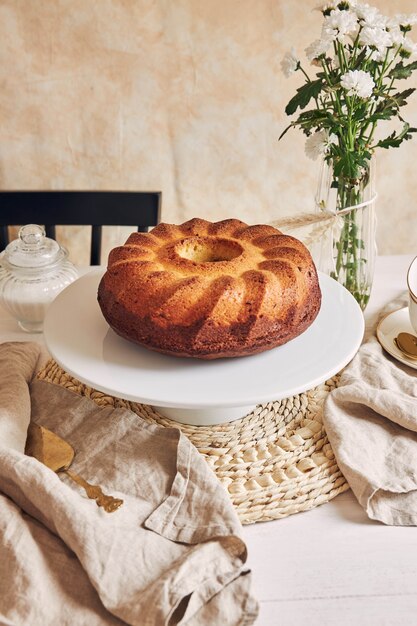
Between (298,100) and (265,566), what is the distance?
75 cm

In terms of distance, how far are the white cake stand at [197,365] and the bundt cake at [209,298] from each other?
A: 0.09 ft

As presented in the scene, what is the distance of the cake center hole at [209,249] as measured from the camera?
3.65 ft

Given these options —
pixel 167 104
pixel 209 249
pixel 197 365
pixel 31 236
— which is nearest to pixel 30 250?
pixel 31 236

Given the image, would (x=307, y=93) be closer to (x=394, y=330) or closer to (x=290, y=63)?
(x=290, y=63)

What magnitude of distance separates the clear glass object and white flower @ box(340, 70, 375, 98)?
0.58 m

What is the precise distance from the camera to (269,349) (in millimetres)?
1004

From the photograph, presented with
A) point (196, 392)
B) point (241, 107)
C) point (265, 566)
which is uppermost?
point (241, 107)

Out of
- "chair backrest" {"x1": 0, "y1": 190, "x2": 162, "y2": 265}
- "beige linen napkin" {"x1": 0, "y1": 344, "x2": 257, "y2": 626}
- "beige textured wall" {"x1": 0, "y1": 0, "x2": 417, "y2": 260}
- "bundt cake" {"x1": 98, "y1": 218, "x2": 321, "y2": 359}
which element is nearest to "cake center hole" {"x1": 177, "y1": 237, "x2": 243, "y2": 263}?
"bundt cake" {"x1": 98, "y1": 218, "x2": 321, "y2": 359}

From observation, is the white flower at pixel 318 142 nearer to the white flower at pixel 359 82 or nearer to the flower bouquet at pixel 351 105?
the flower bouquet at pixel 351 105

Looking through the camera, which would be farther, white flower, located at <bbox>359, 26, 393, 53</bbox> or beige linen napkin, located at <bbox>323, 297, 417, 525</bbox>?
white flower, located at <bbox>359, 26, 393, 53</bbox>

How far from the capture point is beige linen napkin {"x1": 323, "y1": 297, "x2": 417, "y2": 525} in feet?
3.02

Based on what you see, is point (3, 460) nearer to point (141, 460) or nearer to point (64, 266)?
point (141, 460)

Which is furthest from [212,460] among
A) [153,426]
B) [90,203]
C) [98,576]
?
[90,203]

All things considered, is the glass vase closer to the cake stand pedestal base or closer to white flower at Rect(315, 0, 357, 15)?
white flower at Rect(315, 0, 357, 15)
